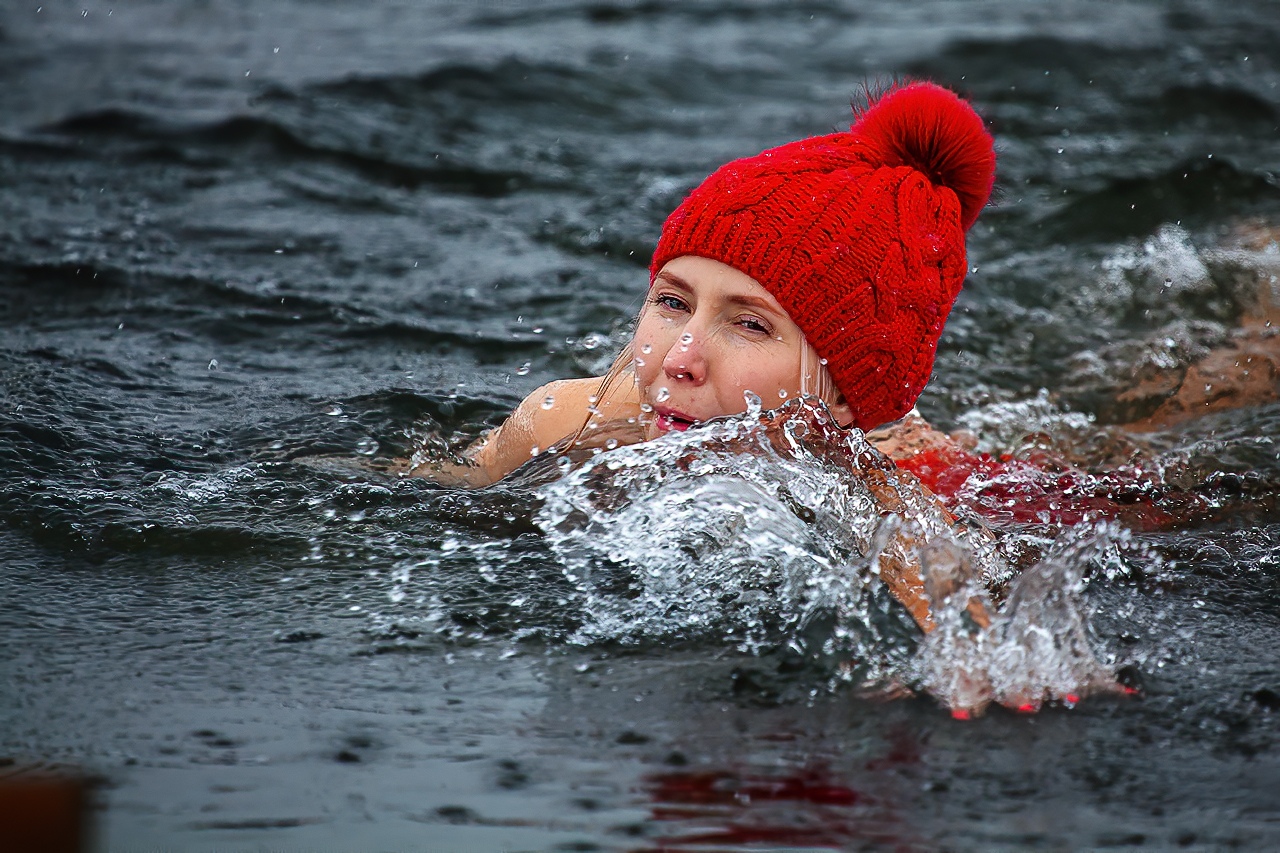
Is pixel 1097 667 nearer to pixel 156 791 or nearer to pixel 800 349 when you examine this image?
pixel 800 349

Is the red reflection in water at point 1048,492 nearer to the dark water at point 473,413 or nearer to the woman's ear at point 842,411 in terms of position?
the dark water at point 473,413

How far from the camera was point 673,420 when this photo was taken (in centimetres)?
346

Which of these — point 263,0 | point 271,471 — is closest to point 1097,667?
point 271,471

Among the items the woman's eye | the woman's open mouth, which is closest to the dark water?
the woman's open mouth

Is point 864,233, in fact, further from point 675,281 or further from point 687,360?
point 687,360

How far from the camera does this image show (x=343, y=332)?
5332 millimetres

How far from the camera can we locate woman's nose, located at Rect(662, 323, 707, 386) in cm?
333

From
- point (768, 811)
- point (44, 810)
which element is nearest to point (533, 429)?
point (768, 811)

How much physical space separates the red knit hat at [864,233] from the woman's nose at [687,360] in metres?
0.25

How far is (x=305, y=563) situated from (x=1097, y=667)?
1872 mm

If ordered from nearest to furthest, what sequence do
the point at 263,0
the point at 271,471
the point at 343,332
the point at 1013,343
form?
the point at 271,471 < the point at 343,332 < the point at 1013,343 < the point at 263,0

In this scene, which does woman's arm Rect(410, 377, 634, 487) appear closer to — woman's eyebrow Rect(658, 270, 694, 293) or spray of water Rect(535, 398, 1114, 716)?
spray of water Rect(535, 398, 1114, 716)

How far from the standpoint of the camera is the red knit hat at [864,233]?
11.4 feet

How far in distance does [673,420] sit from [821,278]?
1.69 feet
